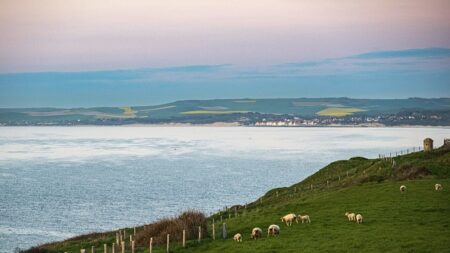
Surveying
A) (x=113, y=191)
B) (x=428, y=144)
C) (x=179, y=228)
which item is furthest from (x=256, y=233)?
(x=113, y=191)

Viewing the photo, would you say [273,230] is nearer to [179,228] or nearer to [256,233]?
[256,233]

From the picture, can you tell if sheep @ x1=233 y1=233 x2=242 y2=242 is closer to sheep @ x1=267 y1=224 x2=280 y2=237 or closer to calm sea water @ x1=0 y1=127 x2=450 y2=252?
sheep @ x1=267 y1=224 x2=280 y2=237

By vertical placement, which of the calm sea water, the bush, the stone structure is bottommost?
the calm sea water

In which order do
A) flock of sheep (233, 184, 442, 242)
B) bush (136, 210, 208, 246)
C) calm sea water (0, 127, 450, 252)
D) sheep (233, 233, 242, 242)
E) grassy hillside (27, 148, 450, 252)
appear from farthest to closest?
calm sea water (0, 127, 450, 252) → bush (136, 210, 208, 246) → flock of sheep (233, 184, 442, 242) → sheep (233, 233, 242, 242) → grassy hillside (27, 148, 450, 252)

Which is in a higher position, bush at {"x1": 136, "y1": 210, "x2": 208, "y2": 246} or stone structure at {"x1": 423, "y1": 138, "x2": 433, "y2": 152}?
stone structure at {"x1": 423, "y1": 138, "x2": 433, "y2": 152}

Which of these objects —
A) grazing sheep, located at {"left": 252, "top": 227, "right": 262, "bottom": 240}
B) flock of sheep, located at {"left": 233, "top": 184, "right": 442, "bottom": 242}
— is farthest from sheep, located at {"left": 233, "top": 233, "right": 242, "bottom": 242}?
grazing sheep, located at {"left": 252, "top": 227, "right": 262, "bottom": 240}

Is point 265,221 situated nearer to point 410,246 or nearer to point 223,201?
point 410,246

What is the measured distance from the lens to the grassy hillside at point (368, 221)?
36656 millimetres

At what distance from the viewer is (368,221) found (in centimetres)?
4488

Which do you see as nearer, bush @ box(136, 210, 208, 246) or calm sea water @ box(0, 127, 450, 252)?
bush @ box(136, 210, 208, 246)

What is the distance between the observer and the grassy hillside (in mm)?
36656

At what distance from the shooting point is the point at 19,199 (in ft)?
376

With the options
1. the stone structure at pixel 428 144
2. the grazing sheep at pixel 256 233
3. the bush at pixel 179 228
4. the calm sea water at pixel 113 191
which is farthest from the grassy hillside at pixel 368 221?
the calm sea water at pixel 113 191

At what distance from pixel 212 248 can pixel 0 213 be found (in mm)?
68699
